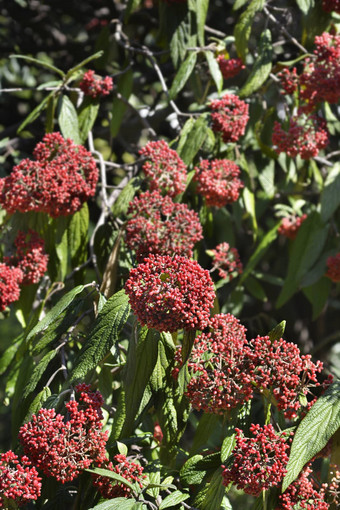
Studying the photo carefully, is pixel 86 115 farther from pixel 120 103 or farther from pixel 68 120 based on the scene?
pixel 120 103

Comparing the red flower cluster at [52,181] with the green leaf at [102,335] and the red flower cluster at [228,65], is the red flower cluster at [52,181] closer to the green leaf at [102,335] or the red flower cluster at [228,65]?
the green leaf at [102,335]

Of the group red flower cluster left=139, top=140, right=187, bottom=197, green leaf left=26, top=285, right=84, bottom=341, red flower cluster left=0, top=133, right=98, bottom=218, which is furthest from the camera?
red flower cluster left=139, top=140, right=187, bottom=197

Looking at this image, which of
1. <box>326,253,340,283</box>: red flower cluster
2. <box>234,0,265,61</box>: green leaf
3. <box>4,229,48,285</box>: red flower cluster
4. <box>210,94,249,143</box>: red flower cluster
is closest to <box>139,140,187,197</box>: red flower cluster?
<box>210,94,249,143</box>: red flower cluster

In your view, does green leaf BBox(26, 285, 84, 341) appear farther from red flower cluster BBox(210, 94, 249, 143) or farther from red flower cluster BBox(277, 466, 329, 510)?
red flower cluster BBox(210, 94, 249, 143)

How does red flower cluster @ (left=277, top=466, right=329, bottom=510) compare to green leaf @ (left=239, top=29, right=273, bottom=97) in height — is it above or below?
below

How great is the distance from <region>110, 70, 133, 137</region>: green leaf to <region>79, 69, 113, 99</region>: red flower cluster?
312mm

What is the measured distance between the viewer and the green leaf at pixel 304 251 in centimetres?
361

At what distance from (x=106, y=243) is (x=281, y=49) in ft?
7.52

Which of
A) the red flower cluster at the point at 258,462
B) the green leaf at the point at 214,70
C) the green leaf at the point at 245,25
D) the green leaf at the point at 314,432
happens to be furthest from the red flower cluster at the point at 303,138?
the red flower cluster at the point at 258,462

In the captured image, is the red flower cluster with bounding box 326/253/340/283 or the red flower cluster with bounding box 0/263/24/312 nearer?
the red flower cluster with bounding box 0/263/24/312

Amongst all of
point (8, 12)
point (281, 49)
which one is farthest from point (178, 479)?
point (8, 12)

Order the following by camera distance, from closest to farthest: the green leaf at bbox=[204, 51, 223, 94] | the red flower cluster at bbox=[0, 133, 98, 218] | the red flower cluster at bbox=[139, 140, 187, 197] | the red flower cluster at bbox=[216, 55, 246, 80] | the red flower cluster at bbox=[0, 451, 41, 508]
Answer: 1. the red flower cluster at bbox=[0, 451, 41, 508]
2. the red flower cluster at bbox=[0, 133, 98, 218]
3. the red flower cluster at bbox=[139, 140, 187, 197]
4. the green leaf at bbox=[204, 51, 223, 94]
5. the red flower cluster at bbox=[216, 55, 246, 80]

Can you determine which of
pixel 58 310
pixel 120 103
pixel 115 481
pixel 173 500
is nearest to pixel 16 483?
pixel 115 481

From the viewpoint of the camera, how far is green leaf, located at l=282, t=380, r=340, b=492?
178 centimetres
